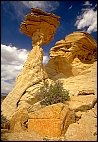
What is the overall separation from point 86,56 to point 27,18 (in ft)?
25.8

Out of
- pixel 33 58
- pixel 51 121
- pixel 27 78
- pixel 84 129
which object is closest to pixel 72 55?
pixel 33 58

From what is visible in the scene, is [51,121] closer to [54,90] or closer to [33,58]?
[54,90]

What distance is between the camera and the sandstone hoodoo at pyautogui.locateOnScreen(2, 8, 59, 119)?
71.6ft

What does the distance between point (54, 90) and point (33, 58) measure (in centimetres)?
766

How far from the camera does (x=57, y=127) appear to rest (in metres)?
11.9

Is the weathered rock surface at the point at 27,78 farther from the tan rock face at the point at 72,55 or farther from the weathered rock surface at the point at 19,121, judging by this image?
the weathered rock surface at the point at 19,121

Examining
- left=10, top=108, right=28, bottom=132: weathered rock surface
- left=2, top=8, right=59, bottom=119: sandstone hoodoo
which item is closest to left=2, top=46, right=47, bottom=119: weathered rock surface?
left=2, top=8, right=59, bottom=119: sandstone hoodoo

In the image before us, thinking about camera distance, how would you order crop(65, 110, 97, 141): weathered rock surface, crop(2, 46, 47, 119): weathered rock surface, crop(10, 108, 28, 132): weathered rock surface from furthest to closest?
1. crop(2, 46, 47, 119): weathered rock surface
2. crop(10, 108, 28, 132): weathered rock surface
3. crop(65, 110, 97, 141): weathered rock surface

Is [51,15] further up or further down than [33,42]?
further up

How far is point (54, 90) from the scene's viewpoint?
17406mm

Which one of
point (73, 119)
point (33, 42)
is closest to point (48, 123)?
point (73, 119)

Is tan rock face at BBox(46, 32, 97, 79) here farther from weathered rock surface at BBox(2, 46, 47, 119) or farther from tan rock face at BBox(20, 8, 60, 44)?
weathered rock surface at BBox(2, 46, 47, 119)

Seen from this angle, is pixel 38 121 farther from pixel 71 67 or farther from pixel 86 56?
pixel 86 56

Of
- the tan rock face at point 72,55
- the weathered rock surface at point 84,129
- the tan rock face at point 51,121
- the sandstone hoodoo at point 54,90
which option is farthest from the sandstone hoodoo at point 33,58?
the weathered rock surface at point 84,129
